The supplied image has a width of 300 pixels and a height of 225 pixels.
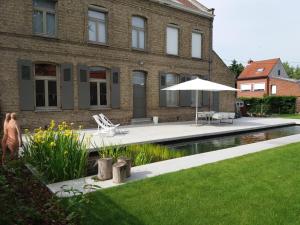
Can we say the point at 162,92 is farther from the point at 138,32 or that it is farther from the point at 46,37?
the point at 46,37

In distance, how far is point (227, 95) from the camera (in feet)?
73.3

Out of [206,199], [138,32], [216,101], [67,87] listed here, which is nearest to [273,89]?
[216,101]

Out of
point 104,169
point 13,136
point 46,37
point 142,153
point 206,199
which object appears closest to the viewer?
point 206,199

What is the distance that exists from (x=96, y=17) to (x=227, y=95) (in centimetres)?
1210

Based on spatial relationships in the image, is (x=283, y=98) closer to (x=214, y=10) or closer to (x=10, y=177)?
(x=214, y=10)

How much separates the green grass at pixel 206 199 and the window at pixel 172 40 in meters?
12.9

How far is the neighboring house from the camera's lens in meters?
35.9

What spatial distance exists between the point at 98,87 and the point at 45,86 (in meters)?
2.83

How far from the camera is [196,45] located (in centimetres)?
2016

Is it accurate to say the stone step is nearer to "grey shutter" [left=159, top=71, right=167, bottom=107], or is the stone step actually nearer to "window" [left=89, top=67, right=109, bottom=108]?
"grey shutter" [left=159, top=71, right=167, bottom=107]

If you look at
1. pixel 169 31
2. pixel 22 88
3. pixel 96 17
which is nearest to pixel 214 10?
pixel 169 31

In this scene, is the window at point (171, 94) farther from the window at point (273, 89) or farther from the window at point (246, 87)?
the window at point (246, 87)

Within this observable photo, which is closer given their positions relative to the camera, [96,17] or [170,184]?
[170,184]

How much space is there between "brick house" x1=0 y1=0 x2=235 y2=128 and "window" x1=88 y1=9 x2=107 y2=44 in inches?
1.9
